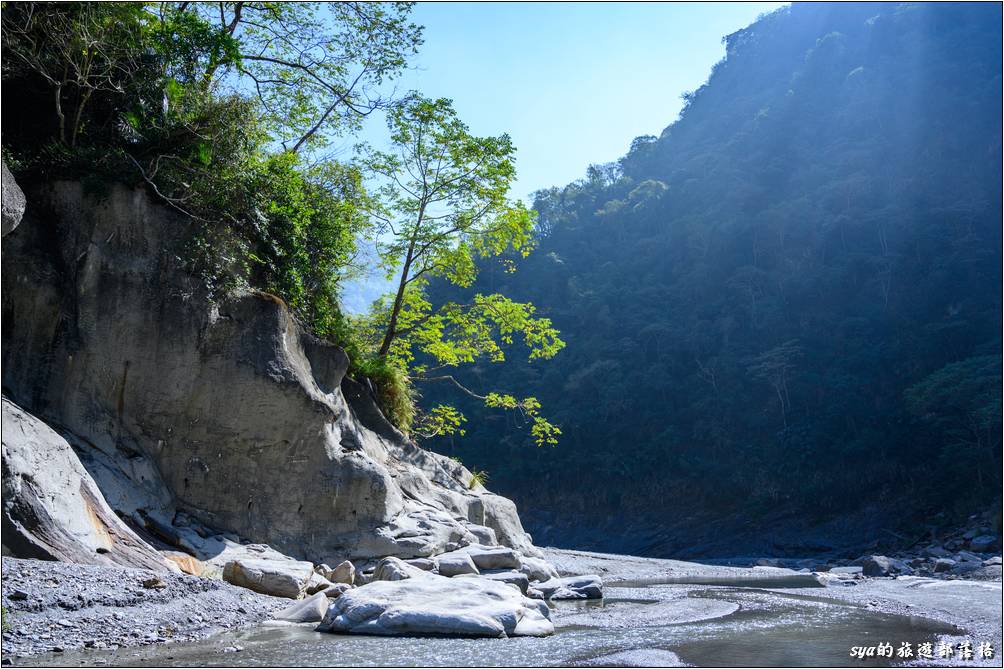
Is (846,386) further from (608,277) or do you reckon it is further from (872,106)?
(872,106)

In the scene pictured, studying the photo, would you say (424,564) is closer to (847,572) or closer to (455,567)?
(455,567)

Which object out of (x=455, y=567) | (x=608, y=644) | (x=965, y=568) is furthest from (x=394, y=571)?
(x=965, y=568)

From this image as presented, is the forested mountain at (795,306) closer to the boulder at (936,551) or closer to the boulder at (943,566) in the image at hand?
the boulder at (936,551)

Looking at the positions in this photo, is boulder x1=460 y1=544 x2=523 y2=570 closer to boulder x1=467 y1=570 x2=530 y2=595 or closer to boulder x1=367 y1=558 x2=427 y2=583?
boulder x1=467 y1=570 x2=530 y2=595

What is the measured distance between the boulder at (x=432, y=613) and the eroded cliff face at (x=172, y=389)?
480 cm

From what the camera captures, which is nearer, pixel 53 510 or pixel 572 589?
pixel 53 510

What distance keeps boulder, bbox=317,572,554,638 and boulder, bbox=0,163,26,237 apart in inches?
258

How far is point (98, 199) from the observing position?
41.3 feet

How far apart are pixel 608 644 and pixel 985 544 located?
30900 mm

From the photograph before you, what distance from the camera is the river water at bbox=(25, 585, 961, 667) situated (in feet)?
21.1

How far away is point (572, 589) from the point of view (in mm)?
12289

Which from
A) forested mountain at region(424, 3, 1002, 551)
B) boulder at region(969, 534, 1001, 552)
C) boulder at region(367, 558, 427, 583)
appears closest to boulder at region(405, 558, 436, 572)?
boulder at region(367, 558, 427, 583)

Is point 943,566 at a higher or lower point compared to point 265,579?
lower

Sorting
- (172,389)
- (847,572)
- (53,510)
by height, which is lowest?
(847,572)
